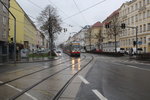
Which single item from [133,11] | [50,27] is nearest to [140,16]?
[133,11]

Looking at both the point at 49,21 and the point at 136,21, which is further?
the point at 136,21

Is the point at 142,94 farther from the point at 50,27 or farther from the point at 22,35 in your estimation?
the point at 22,35

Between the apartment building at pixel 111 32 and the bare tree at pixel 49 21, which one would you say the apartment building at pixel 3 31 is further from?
the apartment building at pixel 111 32

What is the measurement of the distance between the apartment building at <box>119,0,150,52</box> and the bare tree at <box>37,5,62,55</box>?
2134 cm

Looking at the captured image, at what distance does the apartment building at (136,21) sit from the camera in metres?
59.2

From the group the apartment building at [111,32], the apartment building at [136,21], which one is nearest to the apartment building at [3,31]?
the apartment building at [111,32]

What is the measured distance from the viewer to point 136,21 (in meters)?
66.1

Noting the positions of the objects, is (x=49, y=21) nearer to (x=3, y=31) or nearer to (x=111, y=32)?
(x=3, y=31)

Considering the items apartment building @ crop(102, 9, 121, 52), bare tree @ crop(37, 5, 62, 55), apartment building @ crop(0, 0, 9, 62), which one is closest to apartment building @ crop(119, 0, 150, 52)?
apartment building @ crop(102, 9, 121, 52)

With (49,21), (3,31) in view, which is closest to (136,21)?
(49,21)

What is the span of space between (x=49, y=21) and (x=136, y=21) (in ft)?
92.4

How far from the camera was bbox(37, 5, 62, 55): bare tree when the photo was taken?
51188 millimetres

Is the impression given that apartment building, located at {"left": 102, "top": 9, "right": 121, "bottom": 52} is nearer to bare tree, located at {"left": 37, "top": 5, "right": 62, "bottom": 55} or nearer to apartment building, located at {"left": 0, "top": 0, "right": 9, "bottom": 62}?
bare tree, located at {"left": 37, "top": 5, "right": 62, "bottom": 55}

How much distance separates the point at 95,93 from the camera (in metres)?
8.51
